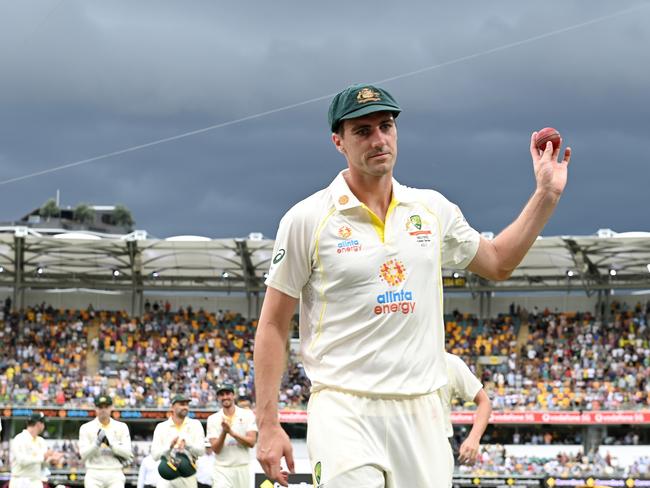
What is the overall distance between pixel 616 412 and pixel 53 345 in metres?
21.5

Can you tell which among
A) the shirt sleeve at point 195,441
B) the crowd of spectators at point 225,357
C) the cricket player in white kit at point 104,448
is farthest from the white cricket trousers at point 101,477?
the crowd of spectators at point 225,357

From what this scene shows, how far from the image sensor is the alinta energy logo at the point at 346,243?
16.2ft

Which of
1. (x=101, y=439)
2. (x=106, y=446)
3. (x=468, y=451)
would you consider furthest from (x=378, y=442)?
(x=106, y=446)

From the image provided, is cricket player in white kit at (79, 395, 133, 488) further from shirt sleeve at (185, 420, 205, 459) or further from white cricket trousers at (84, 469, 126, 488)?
shirt sleeve at (185, 420, 205, 459)

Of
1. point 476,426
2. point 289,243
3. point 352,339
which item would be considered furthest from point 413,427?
point 476,426

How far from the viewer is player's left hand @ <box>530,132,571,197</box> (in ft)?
16.3

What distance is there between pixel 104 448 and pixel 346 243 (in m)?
11.8

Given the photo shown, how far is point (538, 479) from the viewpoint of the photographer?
32781mm

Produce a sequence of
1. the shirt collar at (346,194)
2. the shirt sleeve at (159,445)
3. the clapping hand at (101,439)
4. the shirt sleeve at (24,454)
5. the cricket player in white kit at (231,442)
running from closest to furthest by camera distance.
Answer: the shirt collar at (346,194) < the cricket player in white kit at (231,442) < the shirt sleeve at (159,445) < the clapping hand at (101,439) < the shirt sleeve at (24,454)

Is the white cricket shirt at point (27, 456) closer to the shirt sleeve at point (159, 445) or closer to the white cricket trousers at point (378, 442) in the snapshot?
the shirt sleeve at point (159, 445)

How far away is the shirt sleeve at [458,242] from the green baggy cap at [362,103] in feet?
1.98

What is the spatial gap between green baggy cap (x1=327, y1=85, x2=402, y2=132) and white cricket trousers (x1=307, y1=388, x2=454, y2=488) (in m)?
1.18

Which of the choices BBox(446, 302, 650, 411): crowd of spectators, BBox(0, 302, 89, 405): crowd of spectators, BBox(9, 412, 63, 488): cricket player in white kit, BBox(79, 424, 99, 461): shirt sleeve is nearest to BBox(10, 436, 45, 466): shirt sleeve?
BBox(9, 412, 63, 488): cricket player in white kit

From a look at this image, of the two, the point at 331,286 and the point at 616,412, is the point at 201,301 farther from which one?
the point at 331,286
